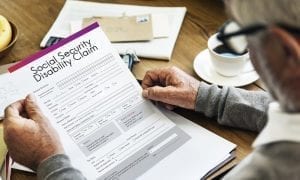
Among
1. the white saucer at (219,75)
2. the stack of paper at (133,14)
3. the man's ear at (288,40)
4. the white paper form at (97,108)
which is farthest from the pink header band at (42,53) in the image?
the man's ear at (288,40)

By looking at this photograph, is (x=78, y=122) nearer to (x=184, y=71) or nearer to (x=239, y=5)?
(x=184, y=71)

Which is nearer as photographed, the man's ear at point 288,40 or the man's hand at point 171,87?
the man's ear at point 288,40

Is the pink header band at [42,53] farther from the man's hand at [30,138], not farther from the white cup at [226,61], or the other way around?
the white cup at [226,61]

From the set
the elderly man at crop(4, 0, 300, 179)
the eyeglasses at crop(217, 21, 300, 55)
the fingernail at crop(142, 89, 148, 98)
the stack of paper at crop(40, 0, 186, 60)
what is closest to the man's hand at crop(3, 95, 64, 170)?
the elderly man at crop(4, 0, 300, 179)

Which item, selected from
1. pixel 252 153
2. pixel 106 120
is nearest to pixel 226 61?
pixel 106 120

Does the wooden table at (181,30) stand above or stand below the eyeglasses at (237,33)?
below

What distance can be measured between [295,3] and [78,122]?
0.53 meters

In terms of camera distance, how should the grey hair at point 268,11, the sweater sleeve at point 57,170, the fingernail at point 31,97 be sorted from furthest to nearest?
the fingernail at point 31,97 → the sweater sleeve at point 57,170 → the grey hair at point 268,11

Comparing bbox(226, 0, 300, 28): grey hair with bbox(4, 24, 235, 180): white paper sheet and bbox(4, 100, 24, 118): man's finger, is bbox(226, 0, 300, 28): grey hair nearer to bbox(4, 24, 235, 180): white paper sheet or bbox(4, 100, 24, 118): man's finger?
bbox(4, 24, 235, 180): white paper sheet

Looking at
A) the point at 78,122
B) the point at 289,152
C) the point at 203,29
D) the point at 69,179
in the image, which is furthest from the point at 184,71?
the point at 289,152

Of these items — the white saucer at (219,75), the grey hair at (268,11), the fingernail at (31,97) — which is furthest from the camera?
the white saucer at (219,75)

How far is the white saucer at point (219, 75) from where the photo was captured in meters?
1.12

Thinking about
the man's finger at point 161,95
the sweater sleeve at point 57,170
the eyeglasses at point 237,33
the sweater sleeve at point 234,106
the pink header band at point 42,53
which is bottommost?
the sweater sleeve at point 57,170

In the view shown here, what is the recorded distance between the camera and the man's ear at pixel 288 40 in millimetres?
615
